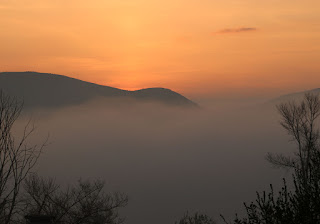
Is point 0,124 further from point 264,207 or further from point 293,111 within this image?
point 293,111

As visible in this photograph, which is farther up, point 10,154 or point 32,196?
point 10,154

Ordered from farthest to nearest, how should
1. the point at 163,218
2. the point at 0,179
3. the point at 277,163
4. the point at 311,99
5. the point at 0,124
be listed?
the point at 163,218
the point at 311,99
the point at 277,163
the point at 0,124
the point at 0,179

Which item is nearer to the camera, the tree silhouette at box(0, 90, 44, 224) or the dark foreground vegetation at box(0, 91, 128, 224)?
the tree silhouette at box(0, 90, 44, 224)

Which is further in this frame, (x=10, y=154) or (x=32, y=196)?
(x=32, y=196)

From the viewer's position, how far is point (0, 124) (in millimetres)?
12672

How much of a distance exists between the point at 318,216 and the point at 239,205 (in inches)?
7627

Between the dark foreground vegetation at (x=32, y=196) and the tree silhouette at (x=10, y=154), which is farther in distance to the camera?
the dark foreground vegetation at (x=32, y=196)

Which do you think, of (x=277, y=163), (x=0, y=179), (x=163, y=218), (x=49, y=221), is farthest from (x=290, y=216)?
(x=163, y=218)

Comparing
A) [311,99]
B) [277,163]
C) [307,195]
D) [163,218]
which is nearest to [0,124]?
[307,195]

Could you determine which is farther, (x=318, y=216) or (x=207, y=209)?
(x=207, y=209)

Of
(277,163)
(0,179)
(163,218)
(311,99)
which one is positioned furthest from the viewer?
(163,218)

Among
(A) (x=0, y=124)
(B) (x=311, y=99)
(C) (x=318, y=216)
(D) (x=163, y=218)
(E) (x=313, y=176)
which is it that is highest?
(B) (x=311, y=99)

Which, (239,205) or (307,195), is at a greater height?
(307,195)

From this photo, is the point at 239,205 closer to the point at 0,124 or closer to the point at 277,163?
the point at 277,163
